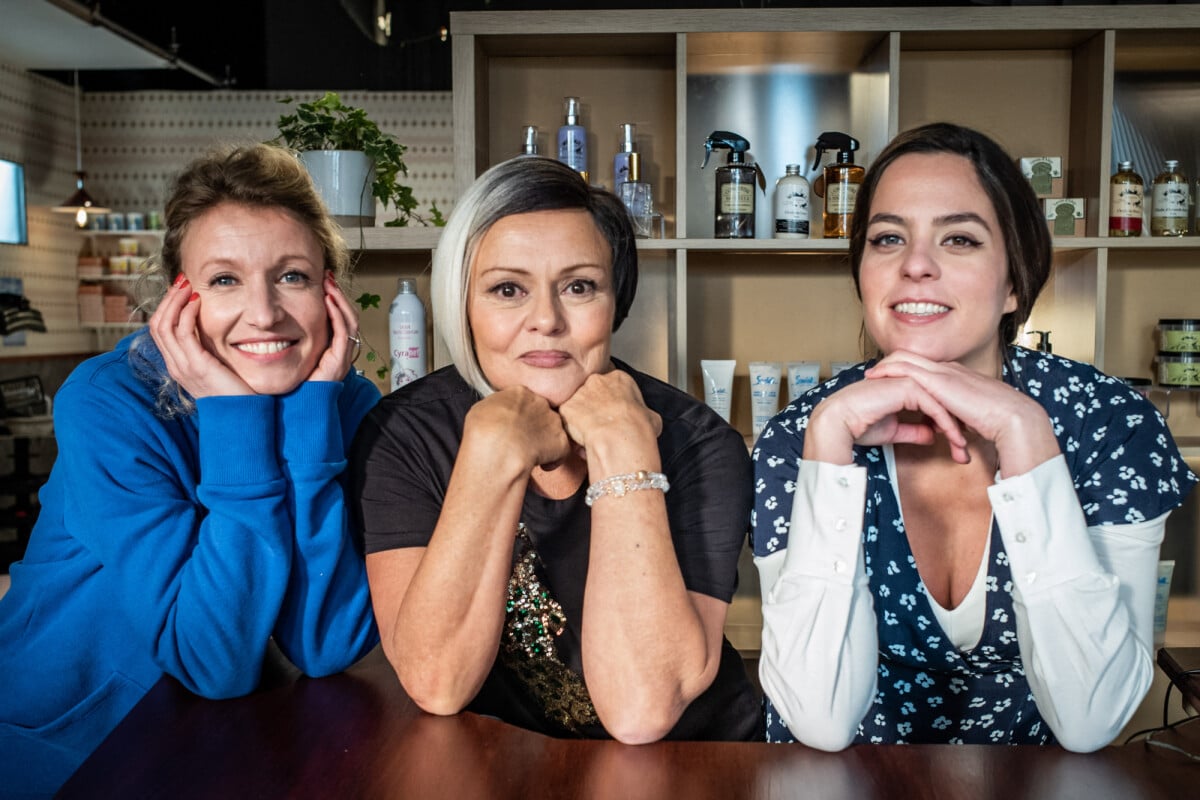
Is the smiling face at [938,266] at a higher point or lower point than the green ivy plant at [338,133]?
lower

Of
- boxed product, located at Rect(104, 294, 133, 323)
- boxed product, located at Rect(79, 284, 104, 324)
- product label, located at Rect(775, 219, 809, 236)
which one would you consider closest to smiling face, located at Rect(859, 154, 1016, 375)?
product label, located at Rect(775, 219, 809, 236)

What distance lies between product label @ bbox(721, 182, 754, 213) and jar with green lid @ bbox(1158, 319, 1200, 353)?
1.18 m

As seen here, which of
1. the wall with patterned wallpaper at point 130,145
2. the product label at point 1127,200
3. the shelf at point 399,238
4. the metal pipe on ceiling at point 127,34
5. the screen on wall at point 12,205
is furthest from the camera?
the wall with patterned wallpaper at point 130,145

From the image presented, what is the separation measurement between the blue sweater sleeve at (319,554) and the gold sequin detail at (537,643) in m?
0.19

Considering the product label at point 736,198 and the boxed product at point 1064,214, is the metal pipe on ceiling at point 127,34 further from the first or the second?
the boxed product at point 1064,214

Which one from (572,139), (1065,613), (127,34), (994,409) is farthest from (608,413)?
(127,34)

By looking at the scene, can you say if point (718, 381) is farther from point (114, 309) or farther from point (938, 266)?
point (114, 309)

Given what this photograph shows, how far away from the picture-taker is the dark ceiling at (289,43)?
6.41 m

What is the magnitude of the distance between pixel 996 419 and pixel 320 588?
85 cm

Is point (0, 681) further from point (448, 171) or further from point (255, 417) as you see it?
point (448, 171)

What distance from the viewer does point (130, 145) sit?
845 centimetres

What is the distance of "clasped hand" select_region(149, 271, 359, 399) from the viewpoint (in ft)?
4.11

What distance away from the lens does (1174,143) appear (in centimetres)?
279

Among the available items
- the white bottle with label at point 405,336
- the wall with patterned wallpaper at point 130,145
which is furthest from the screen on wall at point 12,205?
the white bottle with label at point 405,336
